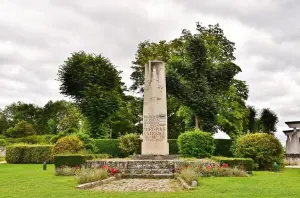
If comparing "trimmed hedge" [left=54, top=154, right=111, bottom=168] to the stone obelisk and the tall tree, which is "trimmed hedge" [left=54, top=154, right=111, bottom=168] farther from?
the tall tree

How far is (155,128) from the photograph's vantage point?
2439 centimetres

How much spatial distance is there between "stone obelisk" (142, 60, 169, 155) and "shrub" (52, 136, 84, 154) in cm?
705

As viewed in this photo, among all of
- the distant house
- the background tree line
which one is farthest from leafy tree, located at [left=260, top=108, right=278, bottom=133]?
the distant house

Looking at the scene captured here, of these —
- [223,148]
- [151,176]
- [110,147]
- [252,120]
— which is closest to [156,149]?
[151,176]

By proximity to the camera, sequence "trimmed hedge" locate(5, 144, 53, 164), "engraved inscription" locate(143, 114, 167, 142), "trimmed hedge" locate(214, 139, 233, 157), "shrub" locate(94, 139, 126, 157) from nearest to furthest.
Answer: "engraved inscription" locate(143, 114, 167, 142) < "trimmed hedge" locate(5, 144, 53, 164) < "shrub" locate(94, 139, 126, 157) < "trimmed hedge" locate(214, 139, 233, 157)

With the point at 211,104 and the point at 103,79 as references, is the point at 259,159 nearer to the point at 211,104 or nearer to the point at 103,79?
the point at 211,104

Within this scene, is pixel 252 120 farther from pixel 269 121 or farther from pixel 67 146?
pixel 67 146

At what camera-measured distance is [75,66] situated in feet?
147

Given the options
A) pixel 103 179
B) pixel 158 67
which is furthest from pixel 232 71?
pixel 103 179

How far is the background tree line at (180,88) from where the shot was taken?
3891 centimetres

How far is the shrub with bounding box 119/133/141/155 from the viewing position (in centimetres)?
3325

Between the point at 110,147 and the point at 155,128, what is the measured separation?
37.5ft

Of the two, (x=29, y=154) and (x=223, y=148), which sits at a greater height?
(x=223, y=148)

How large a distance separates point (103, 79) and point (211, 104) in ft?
44.6
